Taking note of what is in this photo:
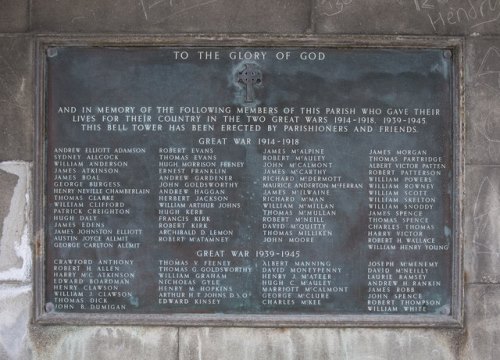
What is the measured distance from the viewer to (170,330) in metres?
5.35

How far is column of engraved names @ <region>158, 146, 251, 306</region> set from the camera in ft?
17.5

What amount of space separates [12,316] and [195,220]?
1.69m

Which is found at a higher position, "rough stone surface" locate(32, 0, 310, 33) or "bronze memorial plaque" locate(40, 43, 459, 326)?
"rough stone surface" locate(32, 0, 310, 33)

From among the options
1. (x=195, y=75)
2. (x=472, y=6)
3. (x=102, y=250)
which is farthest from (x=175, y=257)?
(x=472, y=6)

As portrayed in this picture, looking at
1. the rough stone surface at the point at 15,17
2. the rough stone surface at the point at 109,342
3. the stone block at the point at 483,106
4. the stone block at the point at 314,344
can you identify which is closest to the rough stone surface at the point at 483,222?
the stone block at the point at 483,106

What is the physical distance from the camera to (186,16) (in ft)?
17.6

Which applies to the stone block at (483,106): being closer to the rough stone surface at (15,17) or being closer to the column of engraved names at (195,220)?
the column of engraved names at (195,220)

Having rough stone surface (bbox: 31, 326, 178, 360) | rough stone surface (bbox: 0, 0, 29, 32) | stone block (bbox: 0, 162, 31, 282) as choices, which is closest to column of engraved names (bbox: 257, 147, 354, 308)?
rough stone surface (bbox: 31, 326, 178, 360)

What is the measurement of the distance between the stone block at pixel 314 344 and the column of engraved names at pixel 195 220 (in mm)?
376

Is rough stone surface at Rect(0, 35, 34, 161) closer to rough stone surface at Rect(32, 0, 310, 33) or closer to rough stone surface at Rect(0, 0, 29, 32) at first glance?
rough stone surface at Rect(0, 0, 29, 32)

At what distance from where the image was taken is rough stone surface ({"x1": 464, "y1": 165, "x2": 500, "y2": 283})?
5316 millimetres

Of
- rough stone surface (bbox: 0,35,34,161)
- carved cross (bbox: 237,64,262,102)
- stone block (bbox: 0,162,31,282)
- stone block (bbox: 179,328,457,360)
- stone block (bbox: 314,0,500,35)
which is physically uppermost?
stone block (bbox: 314,0,500,35)

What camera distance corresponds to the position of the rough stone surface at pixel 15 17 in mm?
5375

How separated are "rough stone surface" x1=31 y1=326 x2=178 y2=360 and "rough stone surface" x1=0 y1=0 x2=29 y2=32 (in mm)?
2483
